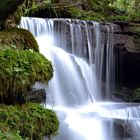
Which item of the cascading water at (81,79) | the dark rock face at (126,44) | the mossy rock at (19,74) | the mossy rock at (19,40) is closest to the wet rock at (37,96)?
the cascading water at (81,79)

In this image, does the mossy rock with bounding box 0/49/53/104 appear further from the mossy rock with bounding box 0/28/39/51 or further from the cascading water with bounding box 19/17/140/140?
the cascading water with bounding box 19/17/140/140

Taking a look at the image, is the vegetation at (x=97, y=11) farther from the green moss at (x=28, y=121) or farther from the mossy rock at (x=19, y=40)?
the green moss at (x=28, y=121)

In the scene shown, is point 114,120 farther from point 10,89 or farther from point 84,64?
point 10,89

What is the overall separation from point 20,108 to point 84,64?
7089mm

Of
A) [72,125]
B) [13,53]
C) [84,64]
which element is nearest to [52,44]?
[84,64]

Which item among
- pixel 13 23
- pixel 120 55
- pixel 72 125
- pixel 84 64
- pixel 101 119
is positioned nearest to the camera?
pixel 13 23

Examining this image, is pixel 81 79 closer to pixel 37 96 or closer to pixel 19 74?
pixel 37 96

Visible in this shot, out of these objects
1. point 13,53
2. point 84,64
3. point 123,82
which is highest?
point 13,53

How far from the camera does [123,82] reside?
15.1m

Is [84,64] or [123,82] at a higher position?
[84,64]

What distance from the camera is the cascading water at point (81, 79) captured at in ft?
30.8

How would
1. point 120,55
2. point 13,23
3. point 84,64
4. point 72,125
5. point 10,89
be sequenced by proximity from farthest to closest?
point 120,55
point 84,64
point 72,125
point 13,23
point 10,89

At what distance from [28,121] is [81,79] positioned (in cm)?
629

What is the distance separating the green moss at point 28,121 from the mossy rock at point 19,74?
181 millimetres
